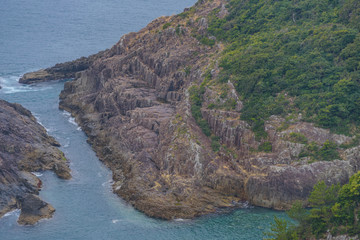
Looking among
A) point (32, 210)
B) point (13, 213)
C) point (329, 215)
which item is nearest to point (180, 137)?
point (32, 210)

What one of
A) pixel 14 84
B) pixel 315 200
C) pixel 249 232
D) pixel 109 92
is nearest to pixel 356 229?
pixel 315 200

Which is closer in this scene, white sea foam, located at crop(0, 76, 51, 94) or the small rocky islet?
the small rocky islet

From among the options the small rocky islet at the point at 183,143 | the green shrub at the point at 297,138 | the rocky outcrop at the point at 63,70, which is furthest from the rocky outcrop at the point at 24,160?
the green shrub at the point at 297,138

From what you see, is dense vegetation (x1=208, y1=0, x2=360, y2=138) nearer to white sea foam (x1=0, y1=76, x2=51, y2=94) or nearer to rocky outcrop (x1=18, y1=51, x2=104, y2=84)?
rocky outcrop (x1=18, y1=51, x2=104, y2=84)

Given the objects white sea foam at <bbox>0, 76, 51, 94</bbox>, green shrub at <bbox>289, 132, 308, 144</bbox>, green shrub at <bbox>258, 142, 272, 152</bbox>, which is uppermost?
white sea foam at <bbox>0, 76, 51, 94</bbox>

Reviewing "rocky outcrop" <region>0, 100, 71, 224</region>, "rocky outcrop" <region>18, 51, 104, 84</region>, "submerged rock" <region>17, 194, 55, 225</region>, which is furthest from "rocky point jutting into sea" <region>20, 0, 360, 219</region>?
"rocky outcrop" <region>18, 51, 104, 84</region>
